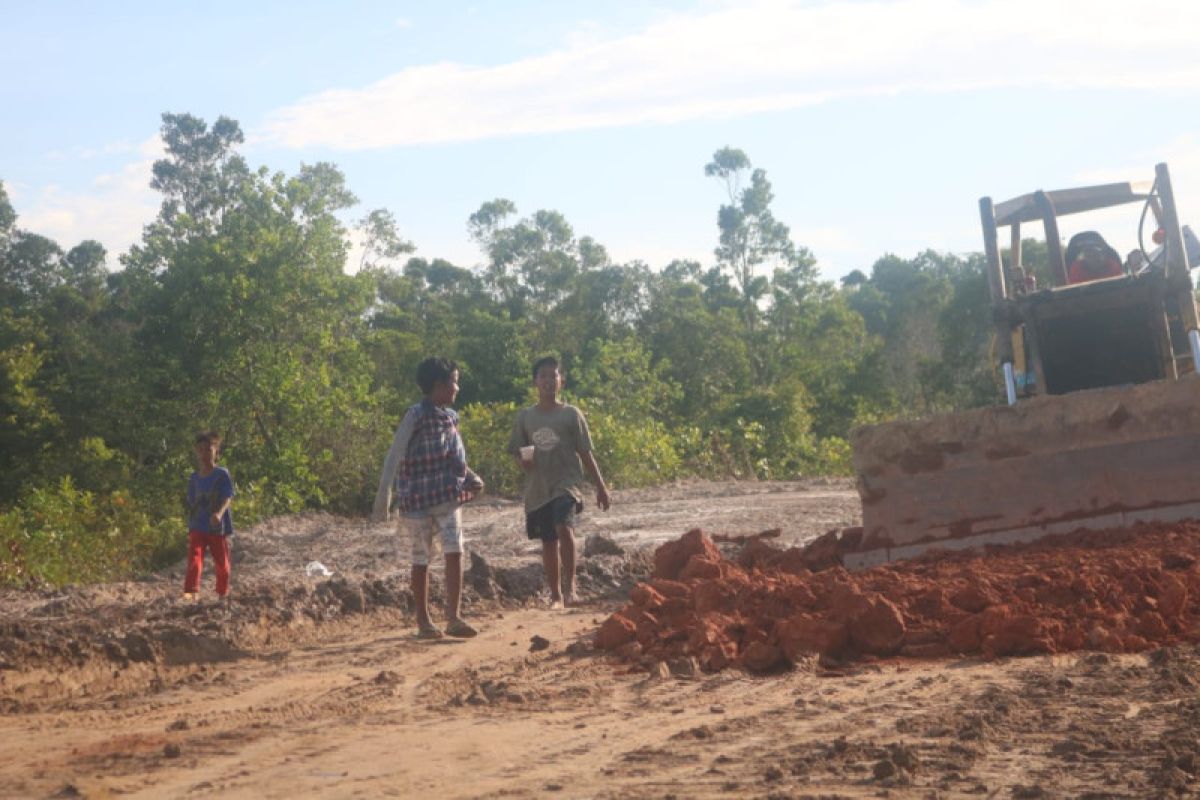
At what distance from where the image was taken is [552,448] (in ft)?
28.8

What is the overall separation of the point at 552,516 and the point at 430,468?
1251mm

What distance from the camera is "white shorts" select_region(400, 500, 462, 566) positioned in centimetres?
773

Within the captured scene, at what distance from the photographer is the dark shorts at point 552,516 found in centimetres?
874

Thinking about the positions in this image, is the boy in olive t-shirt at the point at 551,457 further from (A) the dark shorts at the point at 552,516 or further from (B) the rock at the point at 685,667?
(B) the rock at the point at 685,667

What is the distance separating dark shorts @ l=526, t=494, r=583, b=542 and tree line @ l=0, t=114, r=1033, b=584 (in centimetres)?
628

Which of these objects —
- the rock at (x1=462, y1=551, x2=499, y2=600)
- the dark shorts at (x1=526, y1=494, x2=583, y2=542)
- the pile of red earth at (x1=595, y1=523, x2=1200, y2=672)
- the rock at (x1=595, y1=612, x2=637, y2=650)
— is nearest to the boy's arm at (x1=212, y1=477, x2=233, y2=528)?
the rock at (x1=462, y1=551, x2=499, y2=600)

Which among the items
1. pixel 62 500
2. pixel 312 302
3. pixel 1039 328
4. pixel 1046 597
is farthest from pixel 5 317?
pixel 1046 597

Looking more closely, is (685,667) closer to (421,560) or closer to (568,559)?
(421,560)

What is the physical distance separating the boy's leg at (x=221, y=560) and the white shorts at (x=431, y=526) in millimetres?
2600

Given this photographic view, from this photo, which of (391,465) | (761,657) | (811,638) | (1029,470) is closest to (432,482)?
(391,465)

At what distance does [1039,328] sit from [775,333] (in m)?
27.3

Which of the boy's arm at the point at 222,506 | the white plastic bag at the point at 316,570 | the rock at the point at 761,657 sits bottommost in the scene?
the rock at the point at 761,657

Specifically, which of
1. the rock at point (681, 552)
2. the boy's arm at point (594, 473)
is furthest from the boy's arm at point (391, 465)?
the rock at point (681, 552)

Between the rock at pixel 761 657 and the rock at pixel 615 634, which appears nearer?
the rock at pixel 761 657
